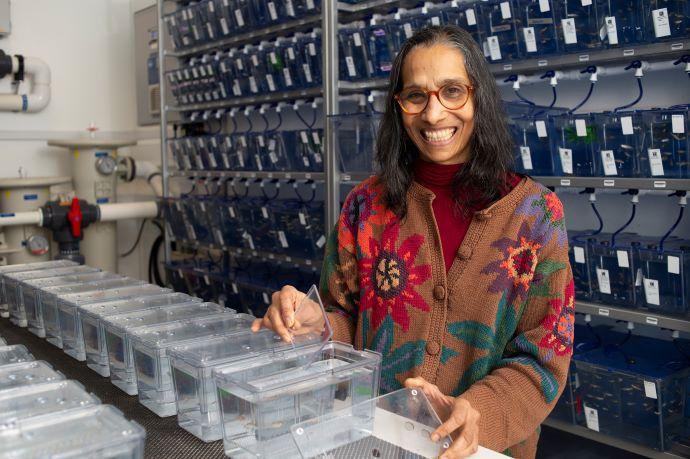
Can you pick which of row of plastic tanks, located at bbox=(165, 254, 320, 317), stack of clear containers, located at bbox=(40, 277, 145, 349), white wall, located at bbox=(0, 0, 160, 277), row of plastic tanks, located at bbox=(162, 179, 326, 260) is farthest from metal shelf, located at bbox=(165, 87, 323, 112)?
stack of clear containers, located at bbox=(40, 277, 145, 349)

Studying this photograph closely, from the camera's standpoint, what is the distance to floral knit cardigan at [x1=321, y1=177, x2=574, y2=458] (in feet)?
4.40

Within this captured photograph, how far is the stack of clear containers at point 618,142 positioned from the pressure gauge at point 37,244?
149 inches

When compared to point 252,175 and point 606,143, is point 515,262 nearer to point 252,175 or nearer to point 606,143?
point 606,143

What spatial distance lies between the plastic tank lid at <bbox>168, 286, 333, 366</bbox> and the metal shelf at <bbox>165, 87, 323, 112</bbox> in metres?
2.99

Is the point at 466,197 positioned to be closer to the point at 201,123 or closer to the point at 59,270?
the point at 59,270

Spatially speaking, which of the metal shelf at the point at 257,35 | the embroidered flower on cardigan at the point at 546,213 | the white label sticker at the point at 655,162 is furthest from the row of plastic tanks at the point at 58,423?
the metal shelf at the point at 257,35

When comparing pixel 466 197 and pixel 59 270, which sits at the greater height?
pixel 466 197

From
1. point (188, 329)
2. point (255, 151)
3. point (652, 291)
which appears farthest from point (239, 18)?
point (188, 329)

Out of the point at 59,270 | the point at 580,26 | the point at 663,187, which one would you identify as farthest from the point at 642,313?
the point at 59,270

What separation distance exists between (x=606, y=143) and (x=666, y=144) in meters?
0.25

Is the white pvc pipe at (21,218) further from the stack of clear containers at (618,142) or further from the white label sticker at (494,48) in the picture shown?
the stack of clear containers at (618,142)

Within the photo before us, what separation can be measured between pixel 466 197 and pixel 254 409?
0.71 m

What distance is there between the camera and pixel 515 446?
1.44 meters

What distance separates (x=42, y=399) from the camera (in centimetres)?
109
